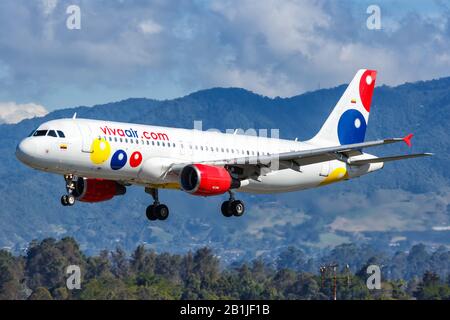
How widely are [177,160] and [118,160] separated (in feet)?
15.7

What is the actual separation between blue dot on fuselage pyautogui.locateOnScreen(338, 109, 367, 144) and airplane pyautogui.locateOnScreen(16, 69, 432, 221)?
2265mm

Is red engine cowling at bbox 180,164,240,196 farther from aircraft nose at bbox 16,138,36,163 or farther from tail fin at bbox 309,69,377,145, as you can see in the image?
tail fin at bbox 309,69,377,145

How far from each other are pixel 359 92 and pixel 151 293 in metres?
81.3

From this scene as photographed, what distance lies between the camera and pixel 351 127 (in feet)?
284

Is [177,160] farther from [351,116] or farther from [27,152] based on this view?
[351,116]

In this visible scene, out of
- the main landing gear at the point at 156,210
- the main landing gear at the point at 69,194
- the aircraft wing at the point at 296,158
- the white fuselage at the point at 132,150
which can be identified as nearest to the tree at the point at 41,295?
the main landing gear at the point at 156,210

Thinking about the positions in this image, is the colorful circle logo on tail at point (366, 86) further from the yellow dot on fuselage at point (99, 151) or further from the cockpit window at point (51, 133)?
the cockpit window at point (51, 133)

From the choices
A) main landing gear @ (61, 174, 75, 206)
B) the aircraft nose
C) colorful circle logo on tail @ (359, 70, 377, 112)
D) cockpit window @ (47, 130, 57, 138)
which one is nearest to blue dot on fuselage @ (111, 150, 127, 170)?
main landing gear @ (61, 174, 75, 206)

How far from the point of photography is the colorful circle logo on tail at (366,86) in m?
88.6

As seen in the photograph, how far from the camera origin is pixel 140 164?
68688 mm

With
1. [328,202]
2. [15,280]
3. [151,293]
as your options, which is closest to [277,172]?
[328,202]

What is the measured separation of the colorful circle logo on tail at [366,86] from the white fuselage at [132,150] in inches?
505
